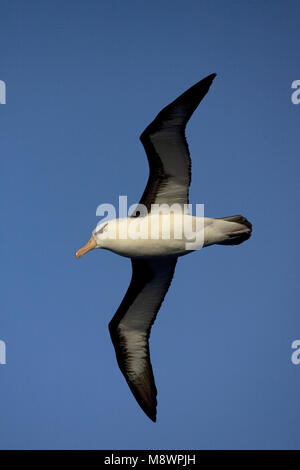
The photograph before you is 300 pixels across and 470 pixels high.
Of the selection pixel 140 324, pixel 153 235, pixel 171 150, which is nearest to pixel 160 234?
pixel 153 235

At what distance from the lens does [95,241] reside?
12.2m

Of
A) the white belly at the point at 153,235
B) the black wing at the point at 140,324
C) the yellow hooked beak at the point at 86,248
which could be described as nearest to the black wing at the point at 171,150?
the white belly at the point at 153,235

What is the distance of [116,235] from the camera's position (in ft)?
39.4

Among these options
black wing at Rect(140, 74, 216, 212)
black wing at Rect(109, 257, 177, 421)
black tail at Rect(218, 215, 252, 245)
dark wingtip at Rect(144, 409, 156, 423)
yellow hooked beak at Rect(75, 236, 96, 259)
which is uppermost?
black wing at Rect(140, 74, 216, 212)

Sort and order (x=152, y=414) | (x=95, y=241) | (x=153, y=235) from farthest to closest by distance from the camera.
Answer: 1. (x=152, y=414)
2. (x=95, y=241)
3. (x=153, y=235)

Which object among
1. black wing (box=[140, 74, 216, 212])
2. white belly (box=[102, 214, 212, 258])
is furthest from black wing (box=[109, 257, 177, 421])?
black wing (box=[140, 74, 216, 212])

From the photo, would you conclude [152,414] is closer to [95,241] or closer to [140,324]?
[140,324]

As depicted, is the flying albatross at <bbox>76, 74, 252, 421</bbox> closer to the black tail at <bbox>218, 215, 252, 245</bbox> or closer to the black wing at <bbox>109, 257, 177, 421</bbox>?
the black tail at <bbox>218, 215, 252, 245</bbox>

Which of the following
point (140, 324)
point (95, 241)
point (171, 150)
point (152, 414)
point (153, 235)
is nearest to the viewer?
point (171, 150)

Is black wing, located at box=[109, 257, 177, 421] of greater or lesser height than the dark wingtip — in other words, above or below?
above

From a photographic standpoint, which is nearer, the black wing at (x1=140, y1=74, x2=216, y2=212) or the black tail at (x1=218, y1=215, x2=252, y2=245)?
the black wing at (x1=140, y1=74, x2=216, y2=212)

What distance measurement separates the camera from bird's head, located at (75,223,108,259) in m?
12.1

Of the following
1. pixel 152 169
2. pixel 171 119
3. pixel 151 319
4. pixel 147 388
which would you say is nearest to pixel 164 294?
pixel 151 319

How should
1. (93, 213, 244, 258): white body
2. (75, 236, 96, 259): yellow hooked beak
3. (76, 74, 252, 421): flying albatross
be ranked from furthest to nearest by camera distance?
1. (75, 236, 96, 259): yellow hooked beak
2. (93, 213, 244, 258): white body
3. (76, 74, 252, 421): flying albatross
